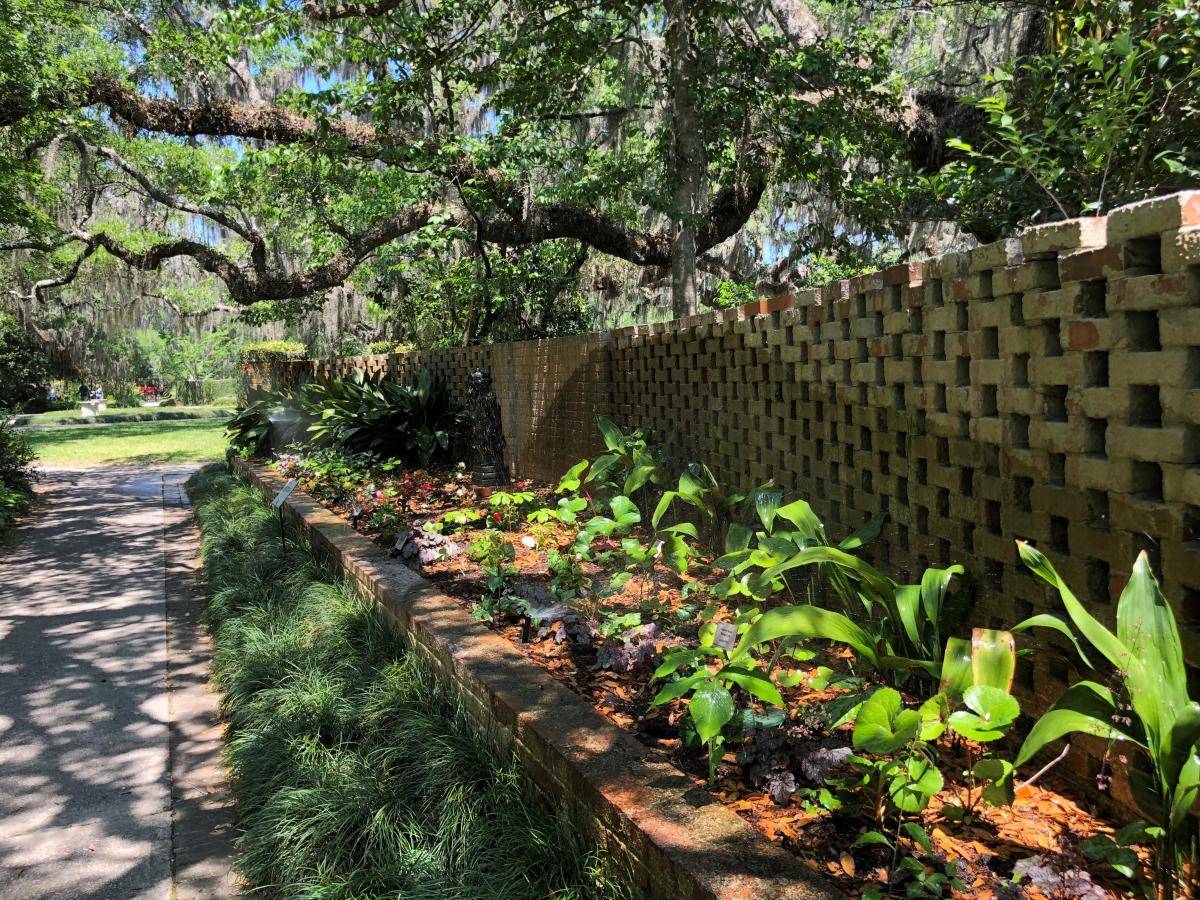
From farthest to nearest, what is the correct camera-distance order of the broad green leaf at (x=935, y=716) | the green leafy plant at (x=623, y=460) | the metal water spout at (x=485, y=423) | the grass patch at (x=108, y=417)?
1. the grass patch at (x=108, y=417)
2. the metal water spout at (x=485, y=423)
3. the green leafy plant at (x=623, y=460)
4. the broad green leaf at (x=935, y=716)

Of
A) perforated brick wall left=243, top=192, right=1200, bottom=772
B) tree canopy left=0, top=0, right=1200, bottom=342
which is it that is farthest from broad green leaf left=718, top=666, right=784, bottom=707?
tree canopy left=0, top=0, right=1200, bottom=342

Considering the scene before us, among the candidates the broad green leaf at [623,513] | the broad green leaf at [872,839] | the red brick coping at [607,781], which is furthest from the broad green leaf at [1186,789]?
the broad green leaf at [623,513]

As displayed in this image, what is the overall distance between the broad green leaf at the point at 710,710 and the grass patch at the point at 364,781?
46cm

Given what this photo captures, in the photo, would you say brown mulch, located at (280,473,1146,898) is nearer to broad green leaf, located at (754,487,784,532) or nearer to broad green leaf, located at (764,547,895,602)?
broad green leaf, located at (764,547,895,602)

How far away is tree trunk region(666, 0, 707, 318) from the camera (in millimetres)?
8695

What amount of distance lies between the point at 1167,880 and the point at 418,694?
2606 mm

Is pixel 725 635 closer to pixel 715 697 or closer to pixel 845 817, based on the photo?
pixel 715 697

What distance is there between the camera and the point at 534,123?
9125 mm

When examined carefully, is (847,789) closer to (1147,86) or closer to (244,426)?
(1147,86)

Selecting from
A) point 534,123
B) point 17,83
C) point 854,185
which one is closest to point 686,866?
point 854,185

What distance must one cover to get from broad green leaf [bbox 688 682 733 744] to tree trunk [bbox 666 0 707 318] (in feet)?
21.0

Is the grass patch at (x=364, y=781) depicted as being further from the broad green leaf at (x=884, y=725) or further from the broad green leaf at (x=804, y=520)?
the broad green leaf at (x=804, y=520)

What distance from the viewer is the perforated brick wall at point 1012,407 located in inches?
78.2

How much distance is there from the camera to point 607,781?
2.36 meters
